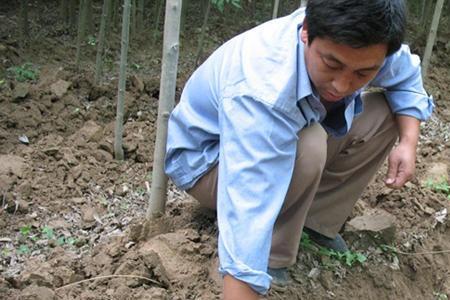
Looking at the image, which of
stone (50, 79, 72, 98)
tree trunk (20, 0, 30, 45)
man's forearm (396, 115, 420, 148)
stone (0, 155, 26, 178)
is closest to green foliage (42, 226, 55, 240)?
stone (0, 155, 26, 178)

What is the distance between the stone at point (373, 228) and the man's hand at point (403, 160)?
0.46 meters

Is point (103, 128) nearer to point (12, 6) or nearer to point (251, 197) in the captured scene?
point (251, 197)

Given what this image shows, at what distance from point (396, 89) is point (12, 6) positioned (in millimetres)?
4341

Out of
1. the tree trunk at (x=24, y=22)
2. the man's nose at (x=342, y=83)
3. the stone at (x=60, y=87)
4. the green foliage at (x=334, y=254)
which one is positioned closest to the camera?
the man's nose at (x=342, y=83)

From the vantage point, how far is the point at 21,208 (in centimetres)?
279

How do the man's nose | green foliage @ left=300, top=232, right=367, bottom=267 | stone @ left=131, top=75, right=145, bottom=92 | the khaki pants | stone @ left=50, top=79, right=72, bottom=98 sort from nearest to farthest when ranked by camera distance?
the man's nose
the khaki pants
green foliage @ left=300, top=232, right=367, bottom=267
stone @ left=50, top=79, right=72, bottom=98
stone @ left=131, top=75, right=145, bottom=92

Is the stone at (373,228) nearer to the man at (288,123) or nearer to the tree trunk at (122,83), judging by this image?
the man at (288,123)

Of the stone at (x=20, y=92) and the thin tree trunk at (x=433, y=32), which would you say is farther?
the thin tree trunk at (x=433, y=32)

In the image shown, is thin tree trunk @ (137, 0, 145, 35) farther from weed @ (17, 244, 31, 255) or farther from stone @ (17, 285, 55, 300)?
stone @ (17, 285, 55, 300)

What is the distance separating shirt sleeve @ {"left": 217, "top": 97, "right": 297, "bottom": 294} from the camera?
1518mm

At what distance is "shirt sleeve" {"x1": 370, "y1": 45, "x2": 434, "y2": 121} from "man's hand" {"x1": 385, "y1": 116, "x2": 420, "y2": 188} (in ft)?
0.22

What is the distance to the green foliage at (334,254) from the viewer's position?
92.9 inches


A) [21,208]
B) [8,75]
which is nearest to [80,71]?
[8,75]

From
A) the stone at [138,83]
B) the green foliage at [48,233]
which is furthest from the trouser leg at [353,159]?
the stone at [138,83]
